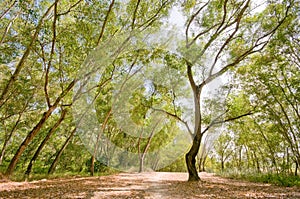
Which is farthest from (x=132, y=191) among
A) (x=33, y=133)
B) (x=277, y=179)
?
(x=277, y=179)

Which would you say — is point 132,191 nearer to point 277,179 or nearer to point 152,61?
point 152,61

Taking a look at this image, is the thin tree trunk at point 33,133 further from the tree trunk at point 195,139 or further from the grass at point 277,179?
the grass at point 277,179

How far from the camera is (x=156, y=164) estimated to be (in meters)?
31.0

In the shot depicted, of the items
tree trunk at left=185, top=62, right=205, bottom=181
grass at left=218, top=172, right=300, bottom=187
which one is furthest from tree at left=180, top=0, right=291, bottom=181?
grass at left=218, top=172, right=300, bottom=187

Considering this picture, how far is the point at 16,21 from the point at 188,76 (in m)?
8.12

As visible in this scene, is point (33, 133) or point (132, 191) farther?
point (33, 133)

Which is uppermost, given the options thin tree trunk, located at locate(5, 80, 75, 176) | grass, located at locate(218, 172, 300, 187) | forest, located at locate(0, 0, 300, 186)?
forest, located at locate(0, 0, 300, 186)

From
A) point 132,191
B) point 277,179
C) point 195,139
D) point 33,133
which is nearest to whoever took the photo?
point 132,191

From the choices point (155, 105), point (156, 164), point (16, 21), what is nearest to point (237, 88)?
point (155, 105)

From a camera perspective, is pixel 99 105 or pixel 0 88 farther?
pixel 99 105

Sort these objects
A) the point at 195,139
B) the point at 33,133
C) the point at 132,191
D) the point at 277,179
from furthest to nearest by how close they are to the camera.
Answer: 1. the point at 277,179
2. the point at 195,139
3. the point at 33,133
4. the point at 132,191

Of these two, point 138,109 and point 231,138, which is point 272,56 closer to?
A: point 138,109

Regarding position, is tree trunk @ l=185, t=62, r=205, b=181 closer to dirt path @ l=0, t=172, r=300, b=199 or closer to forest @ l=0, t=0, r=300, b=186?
forest @ l=0, t=0, r=300, b=186

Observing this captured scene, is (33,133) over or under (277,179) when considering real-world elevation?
over
